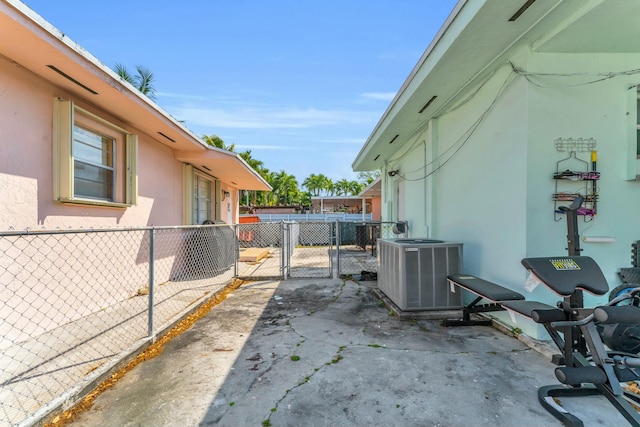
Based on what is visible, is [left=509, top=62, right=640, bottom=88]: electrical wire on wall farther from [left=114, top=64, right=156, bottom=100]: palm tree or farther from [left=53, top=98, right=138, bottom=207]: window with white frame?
[left=114, top=64, right=156, bottom=100]: palm tree

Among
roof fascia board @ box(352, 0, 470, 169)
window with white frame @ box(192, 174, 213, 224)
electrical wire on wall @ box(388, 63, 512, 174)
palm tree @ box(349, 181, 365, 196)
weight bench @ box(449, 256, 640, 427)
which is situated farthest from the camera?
palm tree @ box(349, 181, 365, 196)

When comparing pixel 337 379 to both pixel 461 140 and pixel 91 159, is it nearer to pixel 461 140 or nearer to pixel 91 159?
pixel 461 140

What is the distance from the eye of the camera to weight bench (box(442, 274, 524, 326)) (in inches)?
111

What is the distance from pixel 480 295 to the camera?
3.01m

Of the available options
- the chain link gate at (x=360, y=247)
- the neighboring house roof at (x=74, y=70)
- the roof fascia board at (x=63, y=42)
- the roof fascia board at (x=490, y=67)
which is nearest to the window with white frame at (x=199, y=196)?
the neighboring house roof at (x=74, y=70)

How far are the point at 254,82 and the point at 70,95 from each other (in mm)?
5297

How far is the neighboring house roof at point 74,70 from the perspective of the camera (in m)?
2.36

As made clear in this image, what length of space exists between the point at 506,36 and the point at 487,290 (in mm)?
2608

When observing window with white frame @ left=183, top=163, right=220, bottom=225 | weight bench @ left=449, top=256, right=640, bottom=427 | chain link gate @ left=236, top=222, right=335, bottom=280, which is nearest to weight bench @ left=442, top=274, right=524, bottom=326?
weight bench @ left=449, top=256, right=640, bottom=427

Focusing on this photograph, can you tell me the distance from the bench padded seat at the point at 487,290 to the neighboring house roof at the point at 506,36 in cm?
259

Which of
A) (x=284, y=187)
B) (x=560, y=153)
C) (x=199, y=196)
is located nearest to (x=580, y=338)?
(x=560, y=153)

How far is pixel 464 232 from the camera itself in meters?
4.43

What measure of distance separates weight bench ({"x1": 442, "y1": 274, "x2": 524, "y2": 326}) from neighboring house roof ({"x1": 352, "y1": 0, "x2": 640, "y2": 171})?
260 centimetres

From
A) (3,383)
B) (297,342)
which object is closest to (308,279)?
(297,342)
